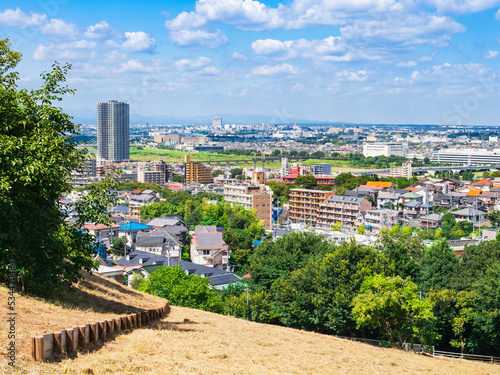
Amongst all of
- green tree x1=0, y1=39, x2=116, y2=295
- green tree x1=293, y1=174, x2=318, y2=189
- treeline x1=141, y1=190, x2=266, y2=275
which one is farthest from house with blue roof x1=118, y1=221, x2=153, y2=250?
green tree x1=293, y1=174, x2=318, y2=189

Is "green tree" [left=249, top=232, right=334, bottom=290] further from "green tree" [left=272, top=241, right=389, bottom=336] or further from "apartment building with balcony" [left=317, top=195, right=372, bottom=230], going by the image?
"apartment building with balcony" [left=317, top=195, right=372, bottom=230]

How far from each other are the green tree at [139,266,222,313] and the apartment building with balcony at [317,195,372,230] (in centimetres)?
2848

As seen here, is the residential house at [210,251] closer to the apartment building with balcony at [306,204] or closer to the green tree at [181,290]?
the green tree at [181,290]

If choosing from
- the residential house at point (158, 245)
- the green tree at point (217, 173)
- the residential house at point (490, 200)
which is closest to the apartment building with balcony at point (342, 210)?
the residential house at point (490, 200)

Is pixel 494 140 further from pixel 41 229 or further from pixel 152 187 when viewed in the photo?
pixel 41 229

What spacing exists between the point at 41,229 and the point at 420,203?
147 feet

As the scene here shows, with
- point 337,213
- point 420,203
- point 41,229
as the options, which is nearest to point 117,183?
point 41,229

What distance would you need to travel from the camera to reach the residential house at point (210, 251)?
Answer: 2697cm

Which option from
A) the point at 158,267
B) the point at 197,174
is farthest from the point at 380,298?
the point at 197,174

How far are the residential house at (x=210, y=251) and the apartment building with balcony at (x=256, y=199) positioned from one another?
16.3 m

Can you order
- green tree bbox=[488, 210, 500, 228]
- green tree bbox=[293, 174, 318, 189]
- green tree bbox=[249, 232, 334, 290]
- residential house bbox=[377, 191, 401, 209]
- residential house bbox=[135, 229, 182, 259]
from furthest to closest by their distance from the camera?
green tree bbox=[293, 174, 318, 189] < residential house bbox=[377, 191, 401, 209] < green tree bbox=[488, 210, 500, 228] < residential house bbox=[135, 229, 182, 259] < green tree bbox=[249, 232, 334, 290]

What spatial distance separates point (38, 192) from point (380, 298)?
711 centimetres

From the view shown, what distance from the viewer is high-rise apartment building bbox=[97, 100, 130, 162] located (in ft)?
338

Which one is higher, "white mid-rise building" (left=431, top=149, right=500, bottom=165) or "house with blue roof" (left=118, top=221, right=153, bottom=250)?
"white mid-rise building" (left=431, top=149, right=500, bottom=165)
